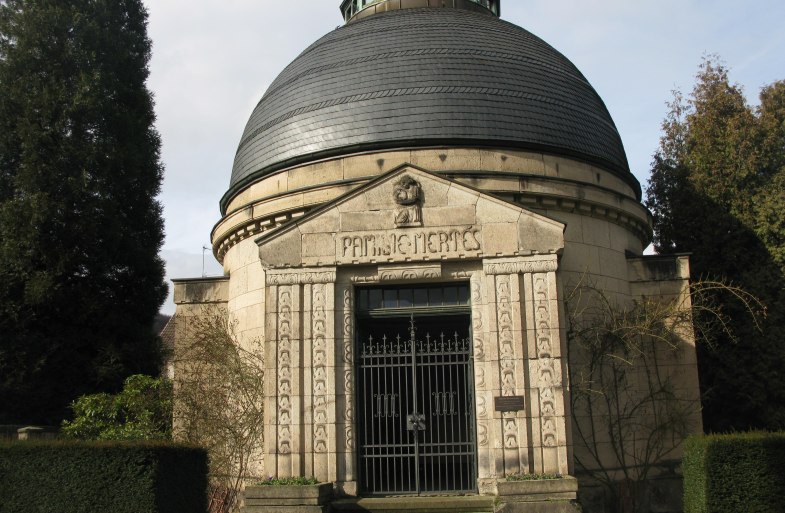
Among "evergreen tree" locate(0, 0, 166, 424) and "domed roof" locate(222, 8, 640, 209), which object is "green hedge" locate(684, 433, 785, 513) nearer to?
"domed roof" locate(222, 8, 640, 209)

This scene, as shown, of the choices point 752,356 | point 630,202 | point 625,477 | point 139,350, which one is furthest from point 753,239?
point 139,350

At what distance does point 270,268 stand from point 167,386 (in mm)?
5617

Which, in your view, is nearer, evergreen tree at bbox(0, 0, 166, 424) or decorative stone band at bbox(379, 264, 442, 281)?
decorative stone band at bbox(379, 264, 442, 281)

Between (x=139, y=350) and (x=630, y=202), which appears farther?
(x=139, y=350)

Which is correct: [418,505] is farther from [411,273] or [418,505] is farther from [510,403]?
[411,273]

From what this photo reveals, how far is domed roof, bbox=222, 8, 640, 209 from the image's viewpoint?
49.2 feet

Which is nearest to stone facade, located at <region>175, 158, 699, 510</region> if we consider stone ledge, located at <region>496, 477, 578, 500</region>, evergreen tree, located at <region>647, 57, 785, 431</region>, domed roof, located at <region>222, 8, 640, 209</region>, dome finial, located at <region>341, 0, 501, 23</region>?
stone ledge, located at <region>496, 477, 578, 500</region>

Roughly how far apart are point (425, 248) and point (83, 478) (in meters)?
5.58

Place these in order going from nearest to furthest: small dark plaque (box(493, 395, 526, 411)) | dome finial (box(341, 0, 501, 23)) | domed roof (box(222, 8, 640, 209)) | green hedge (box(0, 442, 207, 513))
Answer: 1. green hedge (box(0, 442, 207, 513))
2. small dark plaque (box(493, 395, 526, 411))
3. domed roof (box(222, 8, 640, 209))
4. dome finial (box(341, 0, 501, 23))

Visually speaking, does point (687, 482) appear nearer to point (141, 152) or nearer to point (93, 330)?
point (93, 330)

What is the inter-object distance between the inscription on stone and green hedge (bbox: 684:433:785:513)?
423 centimetres

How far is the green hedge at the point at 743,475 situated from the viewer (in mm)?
Result: 9359

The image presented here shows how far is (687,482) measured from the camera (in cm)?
1030

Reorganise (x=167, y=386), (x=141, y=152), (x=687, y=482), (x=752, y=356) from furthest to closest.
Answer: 1. (x=141, y=152)
2. (x=752, y=356)
3. (x=167, y=386)
4. (x=687, y=482)
